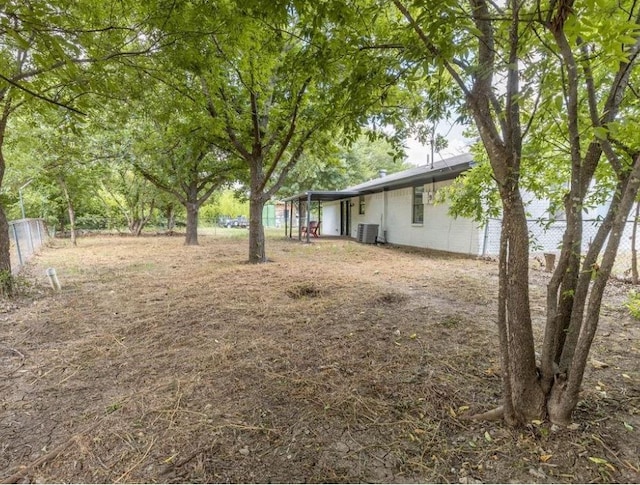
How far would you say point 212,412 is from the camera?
2.15 meters

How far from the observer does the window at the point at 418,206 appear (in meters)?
11.8

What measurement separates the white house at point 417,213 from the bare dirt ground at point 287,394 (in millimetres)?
5038

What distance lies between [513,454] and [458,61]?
2.24 meters

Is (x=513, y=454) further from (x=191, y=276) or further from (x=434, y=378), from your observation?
(x=191, y=276)

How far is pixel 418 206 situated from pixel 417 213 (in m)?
0.27

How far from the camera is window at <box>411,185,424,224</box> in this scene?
1184 cm

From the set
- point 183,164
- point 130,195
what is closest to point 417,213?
point 183,164

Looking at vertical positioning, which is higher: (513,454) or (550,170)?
(550,170)

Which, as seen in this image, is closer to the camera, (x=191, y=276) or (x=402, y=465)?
(x=402, y=465)

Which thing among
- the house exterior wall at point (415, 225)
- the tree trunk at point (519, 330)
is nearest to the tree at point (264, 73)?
the tree trunk at point (519, 330)

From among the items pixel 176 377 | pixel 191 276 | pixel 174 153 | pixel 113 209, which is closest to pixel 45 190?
pixel 113 209

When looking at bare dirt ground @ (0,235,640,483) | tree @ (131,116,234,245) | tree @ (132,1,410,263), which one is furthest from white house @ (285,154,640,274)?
bare dirt ground @ (0,235,640,483)

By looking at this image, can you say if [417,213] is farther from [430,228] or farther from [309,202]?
[309,202]

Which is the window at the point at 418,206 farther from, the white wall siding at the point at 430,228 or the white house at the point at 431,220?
the white wall siding at the point at 430,228
